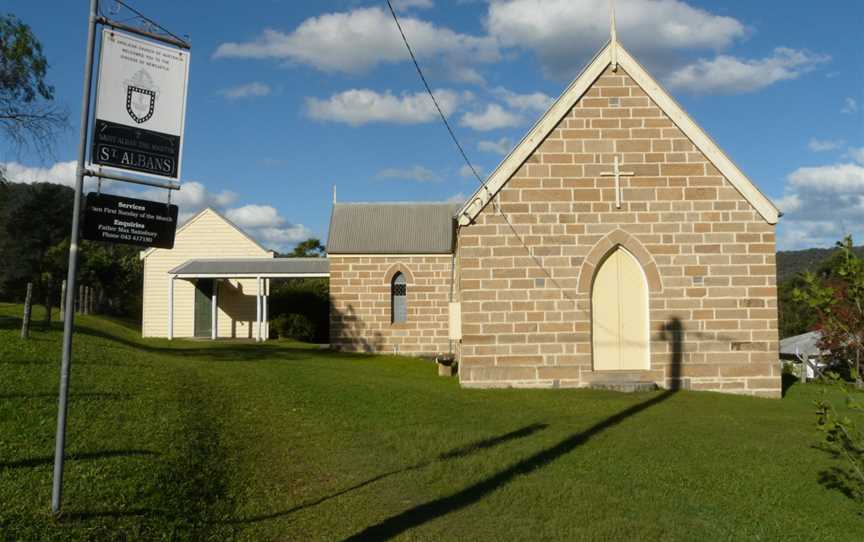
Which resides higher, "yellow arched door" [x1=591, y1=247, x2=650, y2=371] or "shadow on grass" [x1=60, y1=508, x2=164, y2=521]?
"yellow arched door" [x1=591, y1=247, x2=650, y2=371]

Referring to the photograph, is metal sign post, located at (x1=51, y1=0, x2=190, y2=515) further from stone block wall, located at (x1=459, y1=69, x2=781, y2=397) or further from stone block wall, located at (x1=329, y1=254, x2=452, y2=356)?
stone block wall, located at (x1=329, y1=254, x2=452, y2=356)

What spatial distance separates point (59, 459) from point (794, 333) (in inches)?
2838

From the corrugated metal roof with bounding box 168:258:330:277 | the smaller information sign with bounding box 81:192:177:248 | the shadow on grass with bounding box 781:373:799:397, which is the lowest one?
the shadow on grass with bounding box 781:373:799:397

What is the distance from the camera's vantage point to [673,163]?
59.4ft

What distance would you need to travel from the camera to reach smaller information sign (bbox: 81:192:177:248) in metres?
7.11

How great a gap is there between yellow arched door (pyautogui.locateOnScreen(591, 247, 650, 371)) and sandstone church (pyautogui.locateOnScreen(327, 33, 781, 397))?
2 cm

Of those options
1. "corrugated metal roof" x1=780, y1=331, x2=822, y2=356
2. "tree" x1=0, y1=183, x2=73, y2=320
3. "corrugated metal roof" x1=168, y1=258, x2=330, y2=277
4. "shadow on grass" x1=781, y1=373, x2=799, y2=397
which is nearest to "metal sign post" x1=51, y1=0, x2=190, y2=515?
"shadow on grass" x1=781, y1=373, x2=799, y2=397

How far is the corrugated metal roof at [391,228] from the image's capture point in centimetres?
3231

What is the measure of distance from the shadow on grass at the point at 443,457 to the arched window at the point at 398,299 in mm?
19097

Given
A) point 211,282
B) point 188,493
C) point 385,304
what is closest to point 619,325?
point 188,493

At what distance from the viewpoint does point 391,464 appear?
10.3m

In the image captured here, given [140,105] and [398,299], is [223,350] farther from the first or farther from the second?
[140,105]

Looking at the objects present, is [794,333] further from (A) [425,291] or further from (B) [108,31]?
(B) [108,31]

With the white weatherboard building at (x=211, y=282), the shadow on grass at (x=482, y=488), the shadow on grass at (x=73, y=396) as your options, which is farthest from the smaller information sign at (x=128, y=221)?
the white weatherboard building at (x=211, y=282)
